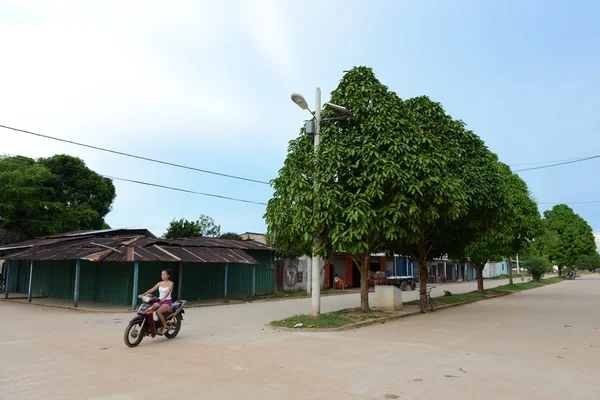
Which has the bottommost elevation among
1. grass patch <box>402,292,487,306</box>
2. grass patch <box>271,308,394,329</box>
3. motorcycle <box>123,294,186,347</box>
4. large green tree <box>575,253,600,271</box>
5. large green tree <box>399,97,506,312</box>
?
grass patch <box>402,292,487,306</box>

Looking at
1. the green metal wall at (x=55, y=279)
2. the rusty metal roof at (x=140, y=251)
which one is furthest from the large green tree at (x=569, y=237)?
the green metal wall at (x=55, y=279)

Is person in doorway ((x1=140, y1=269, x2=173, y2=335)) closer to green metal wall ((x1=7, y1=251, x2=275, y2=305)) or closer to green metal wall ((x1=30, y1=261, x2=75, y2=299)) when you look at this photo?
green metal wall ((x1=7, y1=251, x2=275, y2=305))

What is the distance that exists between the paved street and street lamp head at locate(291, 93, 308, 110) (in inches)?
249

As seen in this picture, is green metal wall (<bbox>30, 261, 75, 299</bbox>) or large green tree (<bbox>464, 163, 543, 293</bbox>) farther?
large green tree (<bbox>464, 163, 543, 293</bbox>)

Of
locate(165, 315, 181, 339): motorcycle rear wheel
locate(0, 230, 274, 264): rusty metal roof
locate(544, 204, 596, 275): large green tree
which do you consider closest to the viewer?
locate(165, 315, 181, 339): motorcycle rear wheel

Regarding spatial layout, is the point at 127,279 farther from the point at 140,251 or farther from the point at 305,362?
the point at 305,362

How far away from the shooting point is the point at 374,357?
7934 millimetres

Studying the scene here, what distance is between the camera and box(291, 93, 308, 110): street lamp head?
12.3 meters

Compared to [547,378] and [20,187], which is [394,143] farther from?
[20,187]

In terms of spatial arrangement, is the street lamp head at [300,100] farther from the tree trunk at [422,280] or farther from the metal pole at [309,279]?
the metal pole at [309,279]

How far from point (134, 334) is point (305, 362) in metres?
3.93

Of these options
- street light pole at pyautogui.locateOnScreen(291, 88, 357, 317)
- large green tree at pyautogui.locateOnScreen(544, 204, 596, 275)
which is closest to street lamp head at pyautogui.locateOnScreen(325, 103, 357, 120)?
street light pole at pyautogui.locateOnScreen(291, 88, 357, 317)

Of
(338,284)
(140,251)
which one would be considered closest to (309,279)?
(338,284)

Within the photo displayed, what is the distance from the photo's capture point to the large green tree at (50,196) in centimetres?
3072
